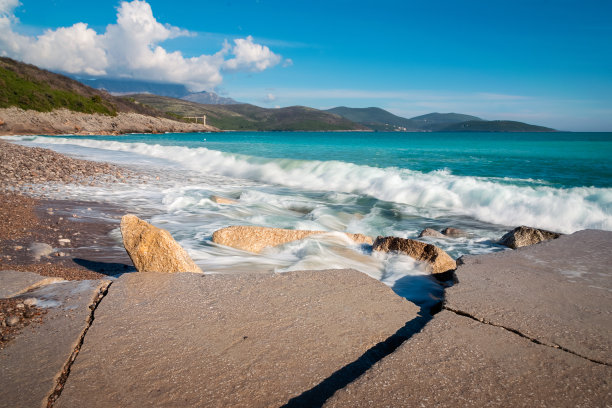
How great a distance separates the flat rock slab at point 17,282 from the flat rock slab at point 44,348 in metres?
0.10

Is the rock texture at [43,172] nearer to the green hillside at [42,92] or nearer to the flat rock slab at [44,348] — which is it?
the flat rock slab at [44,348]

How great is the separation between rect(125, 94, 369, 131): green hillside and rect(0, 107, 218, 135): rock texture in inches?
2066

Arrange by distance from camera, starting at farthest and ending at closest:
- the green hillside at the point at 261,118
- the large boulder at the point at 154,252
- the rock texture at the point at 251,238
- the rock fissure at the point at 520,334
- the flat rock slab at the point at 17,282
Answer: the green hillside at the point at 261,118, the rock texture at the point at 251,238, the large boulder at the point at 154,252, the flat rock slab at the point at 17,282, the rock fissure at the point at 520,334

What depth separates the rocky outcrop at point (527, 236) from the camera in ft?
18.1

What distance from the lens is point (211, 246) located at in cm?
513

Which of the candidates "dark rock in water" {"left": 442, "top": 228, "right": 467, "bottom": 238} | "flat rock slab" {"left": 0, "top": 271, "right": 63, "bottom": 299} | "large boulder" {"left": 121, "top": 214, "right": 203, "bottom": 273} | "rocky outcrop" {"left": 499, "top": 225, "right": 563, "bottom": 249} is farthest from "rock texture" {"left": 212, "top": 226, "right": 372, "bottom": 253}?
"rocky outcrop" {"left": 499, "top": 225, "right": 563, "bottom": 249}

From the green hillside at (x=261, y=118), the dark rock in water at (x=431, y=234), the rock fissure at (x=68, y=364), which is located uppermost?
the green hillside at (x=261, y=118)

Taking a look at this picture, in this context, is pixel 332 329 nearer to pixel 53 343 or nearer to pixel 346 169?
pixel 53 343

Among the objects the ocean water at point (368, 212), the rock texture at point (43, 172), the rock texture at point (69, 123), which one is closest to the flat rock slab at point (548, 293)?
the ocean water at point (368, 212)

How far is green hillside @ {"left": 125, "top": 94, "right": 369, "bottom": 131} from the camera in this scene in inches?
5032

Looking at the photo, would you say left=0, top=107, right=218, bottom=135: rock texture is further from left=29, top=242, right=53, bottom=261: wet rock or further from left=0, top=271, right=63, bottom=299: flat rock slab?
left=0, top=271, right=63, bottom=299: flat rock slab

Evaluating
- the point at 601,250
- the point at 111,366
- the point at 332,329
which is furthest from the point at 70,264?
the point at 601,250

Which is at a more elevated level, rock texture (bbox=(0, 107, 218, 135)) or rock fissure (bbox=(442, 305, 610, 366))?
rock texture (bbox=(0, 107, 218, 135))

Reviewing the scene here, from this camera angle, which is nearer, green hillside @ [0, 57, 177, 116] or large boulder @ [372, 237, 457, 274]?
large boulder @ [372, 237, 457, 274]
